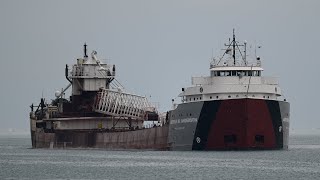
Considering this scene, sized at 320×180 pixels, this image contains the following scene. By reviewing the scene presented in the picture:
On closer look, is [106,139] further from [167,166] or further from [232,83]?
[167,166]

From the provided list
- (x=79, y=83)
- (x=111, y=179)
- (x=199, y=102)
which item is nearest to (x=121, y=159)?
(x=199, y=102)

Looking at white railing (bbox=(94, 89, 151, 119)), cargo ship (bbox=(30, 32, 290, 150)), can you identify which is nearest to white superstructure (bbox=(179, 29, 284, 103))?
cargo ship (bbox=(30, 32, 290, 150))

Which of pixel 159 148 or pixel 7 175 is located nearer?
pixel 7 175

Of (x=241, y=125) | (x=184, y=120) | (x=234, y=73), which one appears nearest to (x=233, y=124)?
(x=241, y=125)

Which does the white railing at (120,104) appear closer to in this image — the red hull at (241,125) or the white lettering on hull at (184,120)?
the white lettering on hull at (184,120)

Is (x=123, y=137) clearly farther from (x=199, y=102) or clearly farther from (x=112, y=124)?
(x=199, y=102)

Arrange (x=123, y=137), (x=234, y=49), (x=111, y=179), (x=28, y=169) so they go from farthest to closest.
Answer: (x=123, y=137) → (x=234, y=49) → (x=28, y=169) → (x=111, y=179)

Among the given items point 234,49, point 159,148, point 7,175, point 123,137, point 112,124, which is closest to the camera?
point 7,175

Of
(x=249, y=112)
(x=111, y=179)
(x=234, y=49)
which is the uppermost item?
(x=234, y=49)

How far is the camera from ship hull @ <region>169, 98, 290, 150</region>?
8488cm

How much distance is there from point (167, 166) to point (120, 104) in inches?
1374

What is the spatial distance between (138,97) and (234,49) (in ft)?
79.0

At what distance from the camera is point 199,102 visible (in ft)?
282

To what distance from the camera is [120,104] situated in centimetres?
10994
